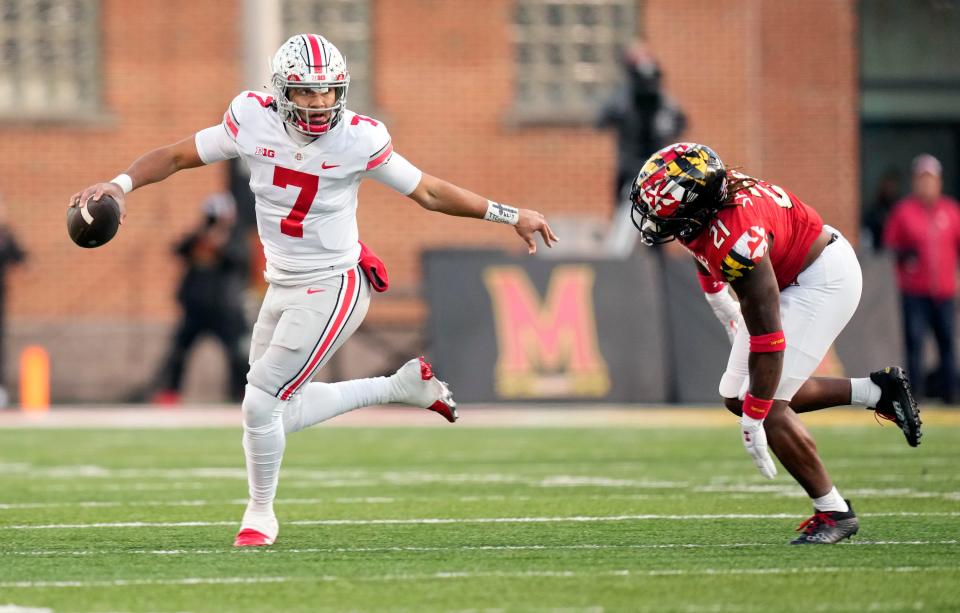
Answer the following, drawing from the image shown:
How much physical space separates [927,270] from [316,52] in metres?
9.75

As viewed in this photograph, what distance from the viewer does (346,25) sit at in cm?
2009

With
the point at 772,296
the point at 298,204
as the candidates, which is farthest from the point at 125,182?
the point at 772,296

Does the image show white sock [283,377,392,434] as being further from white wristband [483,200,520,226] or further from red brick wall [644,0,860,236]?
red brick wall [644,0,860,236]

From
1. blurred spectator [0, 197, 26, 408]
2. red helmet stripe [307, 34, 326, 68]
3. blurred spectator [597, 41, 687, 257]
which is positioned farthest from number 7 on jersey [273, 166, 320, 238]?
blurred spectator [0, 197, 26, 408]

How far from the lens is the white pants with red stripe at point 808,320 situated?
7.20 metres

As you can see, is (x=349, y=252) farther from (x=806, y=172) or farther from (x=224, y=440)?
(x=806, y=172)

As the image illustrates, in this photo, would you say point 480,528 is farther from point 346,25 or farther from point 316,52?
point 346,25

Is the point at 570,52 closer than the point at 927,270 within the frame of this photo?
No

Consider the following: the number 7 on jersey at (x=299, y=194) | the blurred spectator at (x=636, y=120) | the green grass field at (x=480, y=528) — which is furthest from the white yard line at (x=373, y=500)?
the blurred spectator at (x=636, y=120)

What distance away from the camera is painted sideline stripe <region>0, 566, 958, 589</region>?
6109mm

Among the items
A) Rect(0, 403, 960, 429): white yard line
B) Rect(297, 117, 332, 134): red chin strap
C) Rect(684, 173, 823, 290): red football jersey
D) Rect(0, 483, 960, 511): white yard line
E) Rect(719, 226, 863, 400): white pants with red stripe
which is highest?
Rect(297, 117, 332, 134): red chin strap

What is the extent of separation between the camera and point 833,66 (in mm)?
21000

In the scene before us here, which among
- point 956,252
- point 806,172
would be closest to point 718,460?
point 956,252

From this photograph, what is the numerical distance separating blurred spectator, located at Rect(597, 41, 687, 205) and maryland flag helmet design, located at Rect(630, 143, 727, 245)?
9753mm
